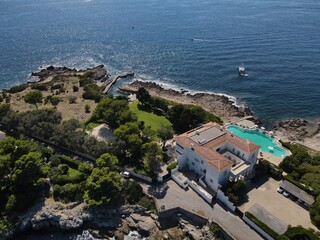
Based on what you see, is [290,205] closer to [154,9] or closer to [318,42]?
[318,42]

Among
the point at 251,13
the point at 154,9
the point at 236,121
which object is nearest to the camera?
the point at 236,121

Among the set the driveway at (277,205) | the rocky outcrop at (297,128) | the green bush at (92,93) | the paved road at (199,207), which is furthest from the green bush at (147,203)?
the rocky outcrop at (297,128)

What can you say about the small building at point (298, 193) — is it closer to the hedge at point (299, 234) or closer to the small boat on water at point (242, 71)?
the hedge at point (299, 234)

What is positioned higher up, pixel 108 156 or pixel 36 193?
pixel 108 156

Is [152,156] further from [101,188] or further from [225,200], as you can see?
[225,200]

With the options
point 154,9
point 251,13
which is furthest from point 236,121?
point 154,9

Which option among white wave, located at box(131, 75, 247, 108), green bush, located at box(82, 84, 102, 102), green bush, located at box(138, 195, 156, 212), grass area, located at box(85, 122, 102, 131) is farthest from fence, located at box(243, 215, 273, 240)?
green bush, located at box(82, 84, 102, 102)
